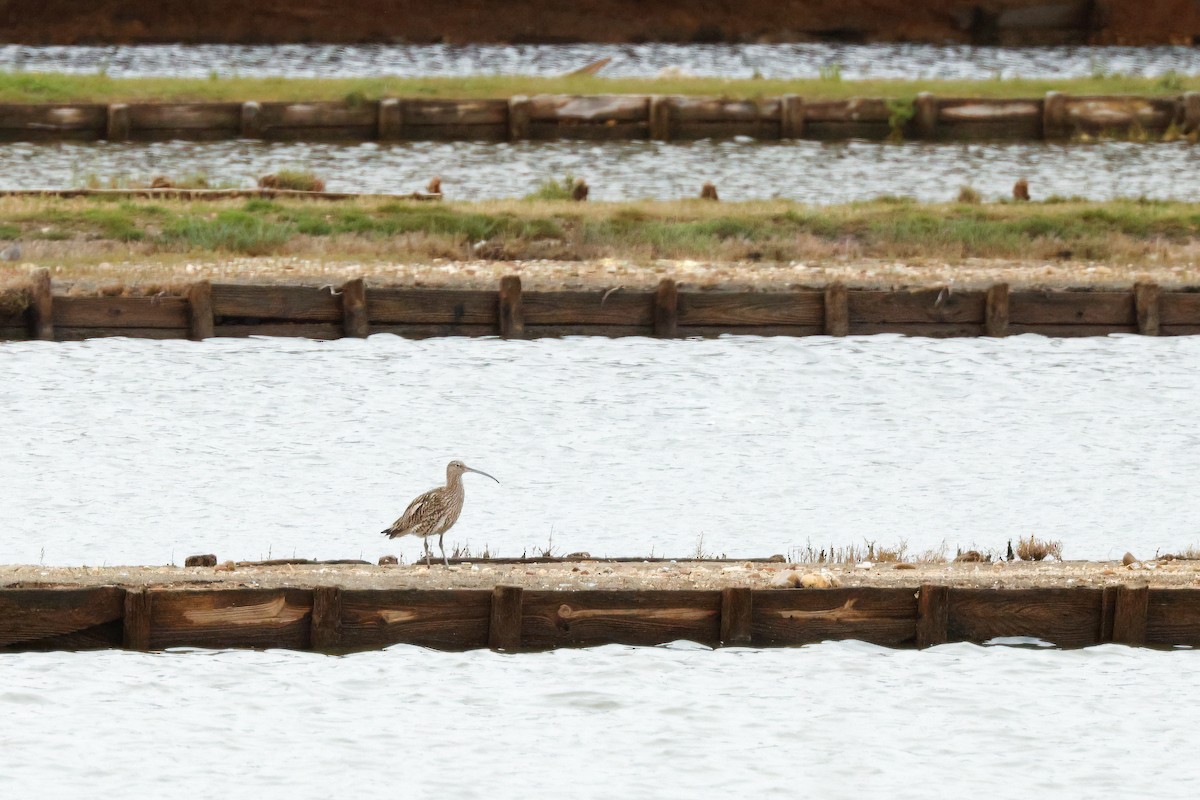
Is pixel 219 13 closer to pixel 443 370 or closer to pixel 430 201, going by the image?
pixel 430 201

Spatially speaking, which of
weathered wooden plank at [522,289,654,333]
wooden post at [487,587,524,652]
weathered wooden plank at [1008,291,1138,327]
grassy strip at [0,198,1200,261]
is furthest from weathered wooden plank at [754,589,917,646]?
grassy strip at [0,198,1200,261]

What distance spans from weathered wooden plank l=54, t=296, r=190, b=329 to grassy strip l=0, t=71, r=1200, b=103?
18189 millimetres

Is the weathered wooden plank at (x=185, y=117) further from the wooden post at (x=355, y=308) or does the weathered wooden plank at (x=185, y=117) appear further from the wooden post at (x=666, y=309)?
the wooden post at (x=666, y=309)

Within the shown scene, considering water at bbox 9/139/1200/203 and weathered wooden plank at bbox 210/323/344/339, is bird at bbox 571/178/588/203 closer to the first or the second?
water at bbox 9/139/1200/203

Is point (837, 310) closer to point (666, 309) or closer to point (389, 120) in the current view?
point (666, 309)

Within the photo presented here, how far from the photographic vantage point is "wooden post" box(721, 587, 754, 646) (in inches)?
496

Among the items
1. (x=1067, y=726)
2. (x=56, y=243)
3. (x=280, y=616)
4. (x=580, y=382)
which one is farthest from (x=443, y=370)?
(x=1067, y=726)

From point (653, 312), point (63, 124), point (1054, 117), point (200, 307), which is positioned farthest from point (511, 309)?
point (1054, 117)

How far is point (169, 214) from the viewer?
26.3m

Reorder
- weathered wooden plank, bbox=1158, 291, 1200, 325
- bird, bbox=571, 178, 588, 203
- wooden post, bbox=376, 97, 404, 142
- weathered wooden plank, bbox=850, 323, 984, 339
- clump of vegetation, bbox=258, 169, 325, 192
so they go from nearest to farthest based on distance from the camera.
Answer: weathered wooden plank, bbox=850, 323, 984, 339 → weathered wooden plank, bbox=1158, 291, 1200, 325 → bird, bbox=571, 178, 588, 203 → clump of vegetation, bbox=258, 169, 325, 192 → wooden post, bbox=376, 97, 404, 142

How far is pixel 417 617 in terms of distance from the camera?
41.2ft

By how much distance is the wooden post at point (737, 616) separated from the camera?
496 inches

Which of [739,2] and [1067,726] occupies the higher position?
[739,2]

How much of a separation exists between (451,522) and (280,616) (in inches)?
66.3
